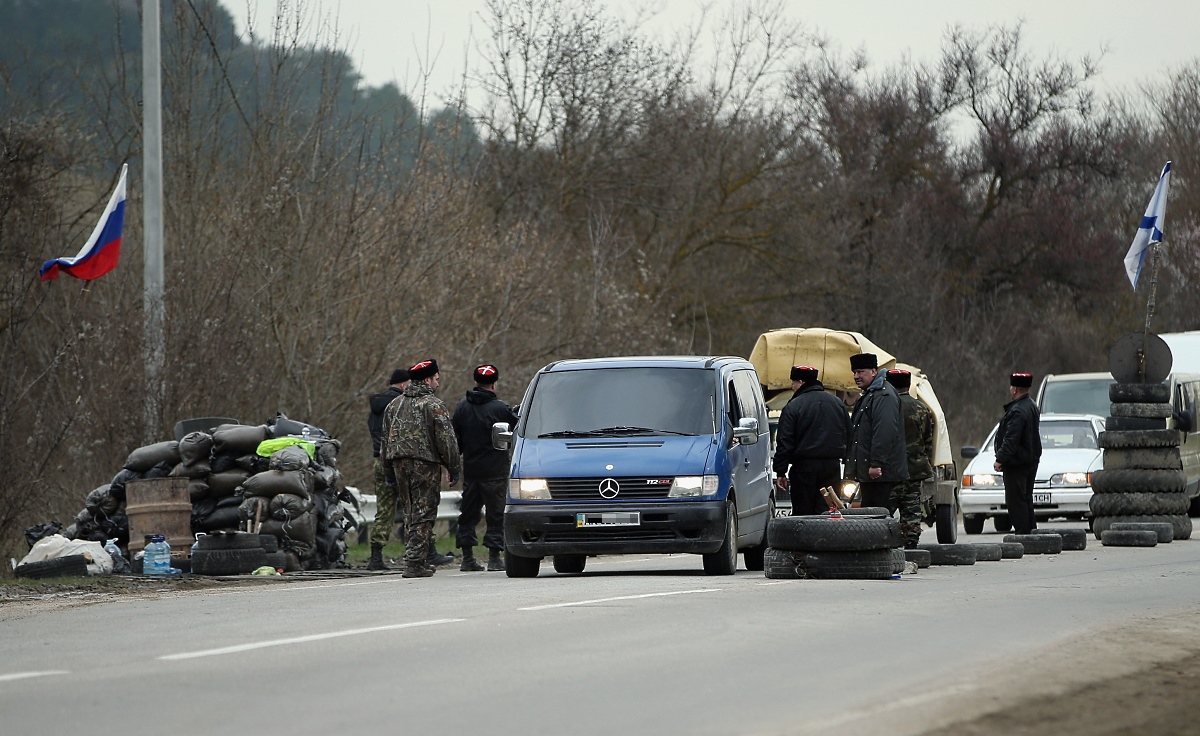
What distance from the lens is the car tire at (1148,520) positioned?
24078 mm

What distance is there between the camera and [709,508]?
16.8 m

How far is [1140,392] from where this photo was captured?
24.7 metres

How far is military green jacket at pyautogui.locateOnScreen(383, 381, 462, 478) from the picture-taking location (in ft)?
60.4

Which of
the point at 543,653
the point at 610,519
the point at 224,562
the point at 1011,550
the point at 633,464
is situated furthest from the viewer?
the point at 1011,550

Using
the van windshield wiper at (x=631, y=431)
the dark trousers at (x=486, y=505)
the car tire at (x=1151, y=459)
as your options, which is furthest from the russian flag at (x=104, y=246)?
the car tire at (x=1151, y=459)

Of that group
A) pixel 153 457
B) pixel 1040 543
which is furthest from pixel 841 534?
pixel 153 457

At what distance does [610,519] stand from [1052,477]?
493 inches

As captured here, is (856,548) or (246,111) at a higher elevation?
(246,111)

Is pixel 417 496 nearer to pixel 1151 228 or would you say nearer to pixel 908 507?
pixel 908 507

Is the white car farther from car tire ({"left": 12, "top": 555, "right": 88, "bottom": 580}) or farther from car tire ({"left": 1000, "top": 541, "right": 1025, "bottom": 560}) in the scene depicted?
car tire ({"left": 12, "top": 555, "right": 88, "bottom": 580})

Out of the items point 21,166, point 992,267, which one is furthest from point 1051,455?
point 992,267

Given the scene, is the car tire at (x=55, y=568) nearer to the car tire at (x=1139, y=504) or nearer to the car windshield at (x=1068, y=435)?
the car tire at (x=1139, y=504)

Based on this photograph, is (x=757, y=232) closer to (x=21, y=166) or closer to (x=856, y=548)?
(x=21, y=166)

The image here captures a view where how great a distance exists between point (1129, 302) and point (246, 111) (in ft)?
121
